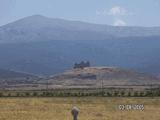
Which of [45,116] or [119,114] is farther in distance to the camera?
[119,114]

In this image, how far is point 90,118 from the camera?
45.1 metres

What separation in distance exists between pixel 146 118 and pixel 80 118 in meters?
6.27

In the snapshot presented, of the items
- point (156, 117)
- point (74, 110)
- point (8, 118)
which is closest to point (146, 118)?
point (156, 117)

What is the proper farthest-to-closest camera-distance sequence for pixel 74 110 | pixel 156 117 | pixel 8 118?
1. pixel 156 117
2. pixel 8 118
3. pixel 74 110

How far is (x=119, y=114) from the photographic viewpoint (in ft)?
162

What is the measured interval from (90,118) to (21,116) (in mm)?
6173

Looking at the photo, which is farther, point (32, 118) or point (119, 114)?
point (119, 114)

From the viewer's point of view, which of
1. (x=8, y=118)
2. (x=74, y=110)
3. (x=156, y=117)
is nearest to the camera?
(x=74, y=110)

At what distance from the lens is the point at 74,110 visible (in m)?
22.9

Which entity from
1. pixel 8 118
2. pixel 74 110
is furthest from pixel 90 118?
pixel 74 110

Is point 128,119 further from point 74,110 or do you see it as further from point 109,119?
point 74,110

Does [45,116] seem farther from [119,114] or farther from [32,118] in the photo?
[119,114]

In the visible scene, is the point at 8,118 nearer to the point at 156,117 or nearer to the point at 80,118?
the point at 80,118

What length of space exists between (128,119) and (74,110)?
2290 cm
